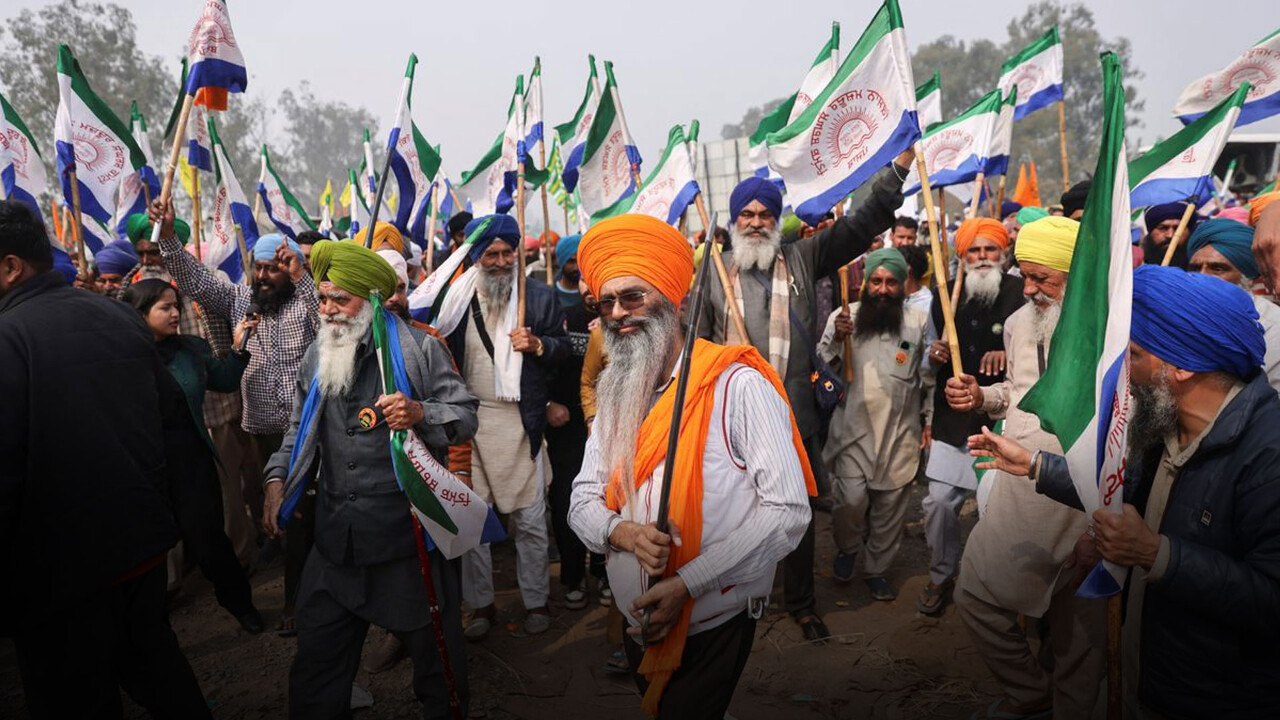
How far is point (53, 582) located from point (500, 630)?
8.30 ft

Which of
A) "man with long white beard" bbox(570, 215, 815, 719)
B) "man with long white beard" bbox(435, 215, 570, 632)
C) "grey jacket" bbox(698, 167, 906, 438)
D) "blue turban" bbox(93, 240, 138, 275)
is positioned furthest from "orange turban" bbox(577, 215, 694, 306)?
"blue turban" bbox(93, 240, 138, 275)

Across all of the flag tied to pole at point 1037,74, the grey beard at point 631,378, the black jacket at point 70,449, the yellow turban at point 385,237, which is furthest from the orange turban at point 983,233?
the black jacket at point 70,449

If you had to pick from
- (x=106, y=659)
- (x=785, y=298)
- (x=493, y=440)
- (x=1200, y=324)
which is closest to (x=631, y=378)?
(x=1200, y=324)

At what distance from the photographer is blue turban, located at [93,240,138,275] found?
19.3 feet

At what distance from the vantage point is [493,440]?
4.44 metres

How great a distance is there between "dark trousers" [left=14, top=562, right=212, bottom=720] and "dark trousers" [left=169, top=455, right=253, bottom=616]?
131cm

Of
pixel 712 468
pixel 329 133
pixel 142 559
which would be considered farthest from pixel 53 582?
pixel 329 133

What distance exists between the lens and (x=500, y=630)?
450 centimetres

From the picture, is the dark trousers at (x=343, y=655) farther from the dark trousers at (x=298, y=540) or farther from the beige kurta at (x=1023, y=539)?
the beige kurta at (x=1023, y=539)

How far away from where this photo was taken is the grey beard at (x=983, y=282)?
4.46m

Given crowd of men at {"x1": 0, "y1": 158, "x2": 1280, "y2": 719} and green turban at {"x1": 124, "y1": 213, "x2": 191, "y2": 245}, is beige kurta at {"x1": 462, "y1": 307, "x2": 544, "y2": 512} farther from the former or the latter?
green turban at {"x1": 124, "y1": 213, "x2": 191, "y2": 245}

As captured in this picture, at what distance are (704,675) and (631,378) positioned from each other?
91 centimetres

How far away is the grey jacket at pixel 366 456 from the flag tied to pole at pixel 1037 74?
20.1 feet

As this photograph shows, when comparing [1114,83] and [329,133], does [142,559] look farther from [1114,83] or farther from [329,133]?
[329,133]
